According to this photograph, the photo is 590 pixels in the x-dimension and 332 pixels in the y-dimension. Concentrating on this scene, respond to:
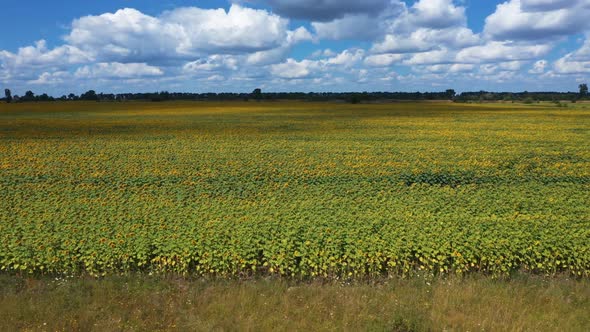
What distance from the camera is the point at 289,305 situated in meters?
7.11

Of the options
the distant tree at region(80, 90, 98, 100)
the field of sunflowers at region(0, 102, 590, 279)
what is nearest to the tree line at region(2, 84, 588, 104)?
the distant tree at region(80, 90, 98, 100)

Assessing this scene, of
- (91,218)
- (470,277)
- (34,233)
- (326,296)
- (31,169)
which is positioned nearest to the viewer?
(326,296)

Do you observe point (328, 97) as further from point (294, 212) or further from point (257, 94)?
point (294, 212)

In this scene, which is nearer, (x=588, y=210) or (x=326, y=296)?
(x=326, y=296)

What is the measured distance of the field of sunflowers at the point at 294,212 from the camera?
8.73m

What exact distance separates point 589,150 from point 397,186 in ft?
56.1

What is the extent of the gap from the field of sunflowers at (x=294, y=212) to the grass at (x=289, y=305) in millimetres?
565

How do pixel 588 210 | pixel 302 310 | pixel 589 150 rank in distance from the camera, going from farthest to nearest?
1. pixel 589 150
2. pixel 588 210
3. pixel 302 310

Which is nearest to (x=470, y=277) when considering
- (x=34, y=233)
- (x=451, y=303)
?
(x=451, y=303)

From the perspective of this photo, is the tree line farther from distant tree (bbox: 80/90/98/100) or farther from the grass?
the grass

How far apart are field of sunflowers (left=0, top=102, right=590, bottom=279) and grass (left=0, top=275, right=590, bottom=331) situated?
565 millimetres

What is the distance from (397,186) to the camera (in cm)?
1511

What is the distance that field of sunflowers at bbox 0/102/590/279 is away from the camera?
28.6 feet

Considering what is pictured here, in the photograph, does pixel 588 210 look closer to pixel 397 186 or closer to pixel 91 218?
pixel 397 186
